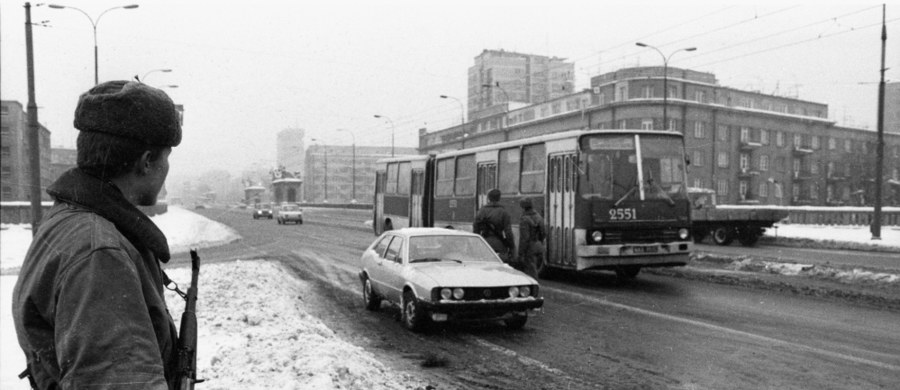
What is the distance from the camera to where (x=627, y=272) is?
14.6 metres

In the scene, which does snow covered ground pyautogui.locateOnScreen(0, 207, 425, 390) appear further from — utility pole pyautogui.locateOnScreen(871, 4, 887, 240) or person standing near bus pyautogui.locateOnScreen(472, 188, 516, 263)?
utility pole pyautogui.locateOnScreen(871, 4, 887, 240)

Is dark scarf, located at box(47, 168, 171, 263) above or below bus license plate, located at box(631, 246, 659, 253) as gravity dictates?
above

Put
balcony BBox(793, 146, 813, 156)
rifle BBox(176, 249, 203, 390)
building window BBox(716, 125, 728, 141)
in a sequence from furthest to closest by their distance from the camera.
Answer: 1. balcony BBox(793, 146, 813, 156)
2. building window BBox(716, 125, 728, 141)
3. rifle BBox(176, 249, 203, 390)

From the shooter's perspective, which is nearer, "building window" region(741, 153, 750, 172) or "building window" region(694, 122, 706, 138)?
"building window" region(694, 122, 706, 138)

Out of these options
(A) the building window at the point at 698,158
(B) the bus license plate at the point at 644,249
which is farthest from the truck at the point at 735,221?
(A) the building window at the point at 698,158

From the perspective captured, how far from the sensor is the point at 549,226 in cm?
1452

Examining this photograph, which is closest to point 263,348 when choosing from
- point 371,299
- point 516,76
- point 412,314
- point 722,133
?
point 412,314

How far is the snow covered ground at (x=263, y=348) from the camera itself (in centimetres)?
580

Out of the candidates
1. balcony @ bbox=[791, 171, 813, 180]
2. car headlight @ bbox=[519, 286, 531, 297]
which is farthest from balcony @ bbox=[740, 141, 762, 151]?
car headlight @ bbox=[519, 286, 531, 297]

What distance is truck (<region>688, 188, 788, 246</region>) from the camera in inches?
955

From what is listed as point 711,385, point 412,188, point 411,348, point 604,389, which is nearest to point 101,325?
point 604,389

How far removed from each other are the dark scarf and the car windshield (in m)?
7.75

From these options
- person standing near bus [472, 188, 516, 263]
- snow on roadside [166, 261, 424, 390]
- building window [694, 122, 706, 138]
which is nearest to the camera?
snow on roadside [166, 261, 424, 390]

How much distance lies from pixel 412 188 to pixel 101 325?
19887 millimetres
